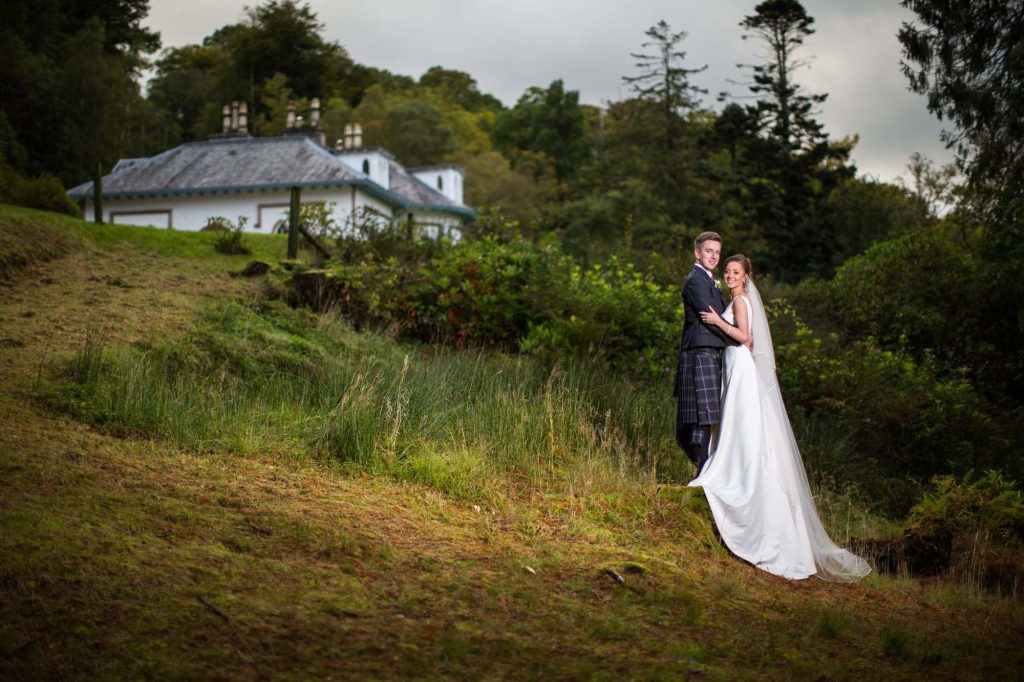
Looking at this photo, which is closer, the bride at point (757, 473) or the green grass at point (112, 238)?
the bride at point (757, 473)

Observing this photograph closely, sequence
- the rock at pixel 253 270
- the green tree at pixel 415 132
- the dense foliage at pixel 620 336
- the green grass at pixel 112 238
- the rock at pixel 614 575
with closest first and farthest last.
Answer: the rock at pixel 614 575, the green grass at pixel 112 238, the dense foliage at pixel 620 336, the rock at pixel 253 270, the green tree at pixel 415 132

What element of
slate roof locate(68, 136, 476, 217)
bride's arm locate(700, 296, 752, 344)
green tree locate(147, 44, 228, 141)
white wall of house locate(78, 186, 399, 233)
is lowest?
bride's arm locate(700, 296, 752, 344)

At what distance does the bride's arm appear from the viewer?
7.60 m

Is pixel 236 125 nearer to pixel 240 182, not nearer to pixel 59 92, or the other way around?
pixel 240 182

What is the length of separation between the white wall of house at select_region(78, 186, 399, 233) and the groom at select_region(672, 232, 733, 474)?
90.4 ft

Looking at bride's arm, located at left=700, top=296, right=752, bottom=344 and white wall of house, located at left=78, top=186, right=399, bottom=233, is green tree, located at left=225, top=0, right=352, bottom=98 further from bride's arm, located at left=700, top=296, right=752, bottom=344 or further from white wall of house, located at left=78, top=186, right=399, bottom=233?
bride's arm, located at left=700, top=296, right=752, bottom=344

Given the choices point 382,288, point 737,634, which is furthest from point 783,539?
point 382,288

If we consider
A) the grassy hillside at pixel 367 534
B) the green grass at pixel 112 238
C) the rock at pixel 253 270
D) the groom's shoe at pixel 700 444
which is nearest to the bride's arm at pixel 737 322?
the groom's shoe at pixel 700 444

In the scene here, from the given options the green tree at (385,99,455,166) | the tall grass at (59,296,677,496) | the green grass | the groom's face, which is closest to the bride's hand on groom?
the groom's face

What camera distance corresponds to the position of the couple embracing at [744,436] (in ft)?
23.8

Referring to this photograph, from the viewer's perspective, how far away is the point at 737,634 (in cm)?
544

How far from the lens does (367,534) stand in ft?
20.7

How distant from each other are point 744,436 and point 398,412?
2990mm

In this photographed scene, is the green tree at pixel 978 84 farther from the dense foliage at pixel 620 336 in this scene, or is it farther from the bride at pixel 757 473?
the bride at pixel 757 473
